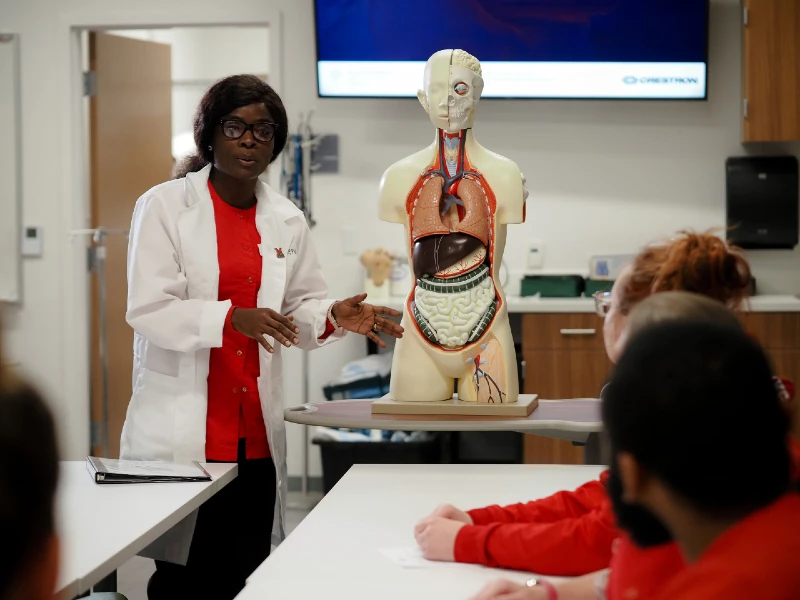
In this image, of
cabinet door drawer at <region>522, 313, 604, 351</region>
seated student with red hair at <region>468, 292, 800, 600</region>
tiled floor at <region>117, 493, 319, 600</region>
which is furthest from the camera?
cabinet door drawer at <region>522, 313, 604, 351</region>

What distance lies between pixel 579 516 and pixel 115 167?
4.18 meters

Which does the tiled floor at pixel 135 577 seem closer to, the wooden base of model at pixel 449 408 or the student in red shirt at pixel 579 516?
the wooden base of model at pixel 449 408

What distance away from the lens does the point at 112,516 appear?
5.97 ft

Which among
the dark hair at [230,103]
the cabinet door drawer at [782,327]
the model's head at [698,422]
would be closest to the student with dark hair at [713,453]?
the model's head at [698,422]

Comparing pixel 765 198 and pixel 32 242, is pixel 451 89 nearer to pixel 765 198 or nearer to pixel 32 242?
pixel 765 198

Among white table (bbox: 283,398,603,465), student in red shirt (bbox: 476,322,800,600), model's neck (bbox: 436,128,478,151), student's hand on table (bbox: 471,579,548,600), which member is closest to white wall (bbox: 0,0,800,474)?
model's neck (bbox: 436,128,478,151)

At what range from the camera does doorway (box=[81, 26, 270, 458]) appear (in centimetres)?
512

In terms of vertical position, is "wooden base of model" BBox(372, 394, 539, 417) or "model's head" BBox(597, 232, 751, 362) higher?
"model's head" BBox(597, 232, 751, 362)

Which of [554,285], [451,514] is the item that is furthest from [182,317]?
[554,285]

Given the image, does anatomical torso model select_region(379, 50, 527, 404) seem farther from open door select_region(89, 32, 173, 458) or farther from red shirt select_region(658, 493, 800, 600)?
open door select_region(89, 32, 173, 458)

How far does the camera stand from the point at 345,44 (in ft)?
15.5

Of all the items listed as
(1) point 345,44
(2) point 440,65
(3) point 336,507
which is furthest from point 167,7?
(3) point 336,507

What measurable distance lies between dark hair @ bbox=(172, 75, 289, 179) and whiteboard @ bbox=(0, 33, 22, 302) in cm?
289

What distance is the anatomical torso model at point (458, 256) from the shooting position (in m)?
2.73
